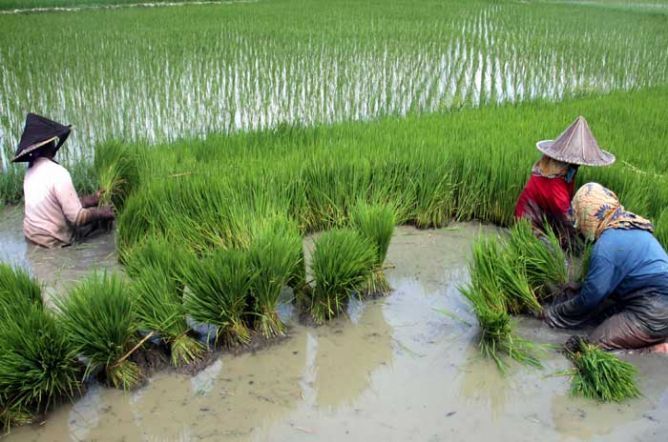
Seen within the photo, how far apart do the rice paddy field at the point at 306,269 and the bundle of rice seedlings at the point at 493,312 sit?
0.01 m

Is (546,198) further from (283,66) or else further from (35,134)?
(283,66)

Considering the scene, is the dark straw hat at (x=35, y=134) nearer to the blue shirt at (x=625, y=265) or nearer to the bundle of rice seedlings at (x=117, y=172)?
the bundle of rice seedlings at (x=117, y=172)

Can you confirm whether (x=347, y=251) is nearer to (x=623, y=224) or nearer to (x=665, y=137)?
(x=623, y=224)

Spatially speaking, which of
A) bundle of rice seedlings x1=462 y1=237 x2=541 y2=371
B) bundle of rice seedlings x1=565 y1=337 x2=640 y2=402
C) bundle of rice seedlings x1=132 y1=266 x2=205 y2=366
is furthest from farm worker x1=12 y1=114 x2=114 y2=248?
bundle of rice seedlings x1=565 y1=337 x2=640 y2=402

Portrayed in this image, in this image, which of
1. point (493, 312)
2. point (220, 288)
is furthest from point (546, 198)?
point (220, 288)

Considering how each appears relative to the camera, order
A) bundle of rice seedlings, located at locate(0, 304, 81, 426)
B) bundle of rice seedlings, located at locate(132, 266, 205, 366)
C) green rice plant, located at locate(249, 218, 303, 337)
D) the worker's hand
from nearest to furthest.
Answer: bundle of rice seedlings, located at locate(0, 304, 81, 426) → bundle of rice seedlings, located at locate(132, 266, 205, 366) → green rice plant, located at locate(249, 218, 303, 337) → the worker's hand

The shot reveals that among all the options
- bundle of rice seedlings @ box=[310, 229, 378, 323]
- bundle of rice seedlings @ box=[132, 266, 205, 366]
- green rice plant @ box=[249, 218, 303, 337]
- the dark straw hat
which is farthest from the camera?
the dark straw hat

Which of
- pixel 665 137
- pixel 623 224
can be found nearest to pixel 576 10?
pixel 665 137

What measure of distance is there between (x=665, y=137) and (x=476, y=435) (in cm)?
335

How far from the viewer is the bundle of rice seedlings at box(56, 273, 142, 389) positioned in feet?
8.11

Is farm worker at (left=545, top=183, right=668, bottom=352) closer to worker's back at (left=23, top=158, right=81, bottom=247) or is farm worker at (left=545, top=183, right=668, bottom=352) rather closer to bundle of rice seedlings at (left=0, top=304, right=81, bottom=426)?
bundle of rice seedlings at (left=0, top=304, right=81, bottom=426)

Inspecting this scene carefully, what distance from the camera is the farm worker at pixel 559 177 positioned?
128 inches

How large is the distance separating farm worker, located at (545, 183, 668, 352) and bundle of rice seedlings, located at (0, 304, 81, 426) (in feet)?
7.07

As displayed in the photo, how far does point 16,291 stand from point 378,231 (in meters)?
1.67
